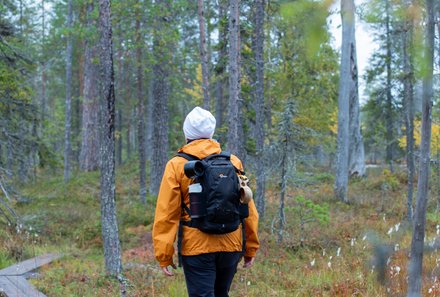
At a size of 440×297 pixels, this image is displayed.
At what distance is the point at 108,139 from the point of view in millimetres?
7887

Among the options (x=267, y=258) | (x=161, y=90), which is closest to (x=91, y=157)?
(x=161, y=90)

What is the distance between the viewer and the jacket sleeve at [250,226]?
4152mm

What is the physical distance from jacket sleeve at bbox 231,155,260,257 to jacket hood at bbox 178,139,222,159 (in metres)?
0.22

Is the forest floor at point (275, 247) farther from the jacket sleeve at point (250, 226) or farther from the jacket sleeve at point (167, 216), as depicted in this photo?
the jacket sleeve at point (167, 216)

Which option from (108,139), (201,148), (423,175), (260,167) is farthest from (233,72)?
(423,175)

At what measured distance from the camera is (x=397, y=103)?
2731 cm

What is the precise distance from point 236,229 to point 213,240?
213 millimetres

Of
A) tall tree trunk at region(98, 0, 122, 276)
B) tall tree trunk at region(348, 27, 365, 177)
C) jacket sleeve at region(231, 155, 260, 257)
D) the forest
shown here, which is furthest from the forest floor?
tall tree trunk at region(348, 27, 365, 177)

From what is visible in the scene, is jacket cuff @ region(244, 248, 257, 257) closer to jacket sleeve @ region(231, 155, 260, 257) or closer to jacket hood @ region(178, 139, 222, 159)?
jacket sleeve @ region(231, 155, 260, 257)

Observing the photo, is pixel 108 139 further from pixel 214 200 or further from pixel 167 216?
pixel 214 200

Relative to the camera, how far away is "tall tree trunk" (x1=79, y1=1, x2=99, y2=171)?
23242mm

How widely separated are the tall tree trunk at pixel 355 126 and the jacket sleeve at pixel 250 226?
14.5 meters

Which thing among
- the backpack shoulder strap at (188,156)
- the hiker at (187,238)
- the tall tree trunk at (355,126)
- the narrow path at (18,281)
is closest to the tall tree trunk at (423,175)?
the hiker at (187,238)

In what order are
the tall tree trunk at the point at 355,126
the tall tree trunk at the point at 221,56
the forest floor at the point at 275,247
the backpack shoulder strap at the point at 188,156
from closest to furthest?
1. the backpack shoulder strap at the point at 188,156
2. the forest floor at the point at 275,247
3. the tall tree trunk at the point at 221,56
4. the tall tree trunk at the point at 355,126
